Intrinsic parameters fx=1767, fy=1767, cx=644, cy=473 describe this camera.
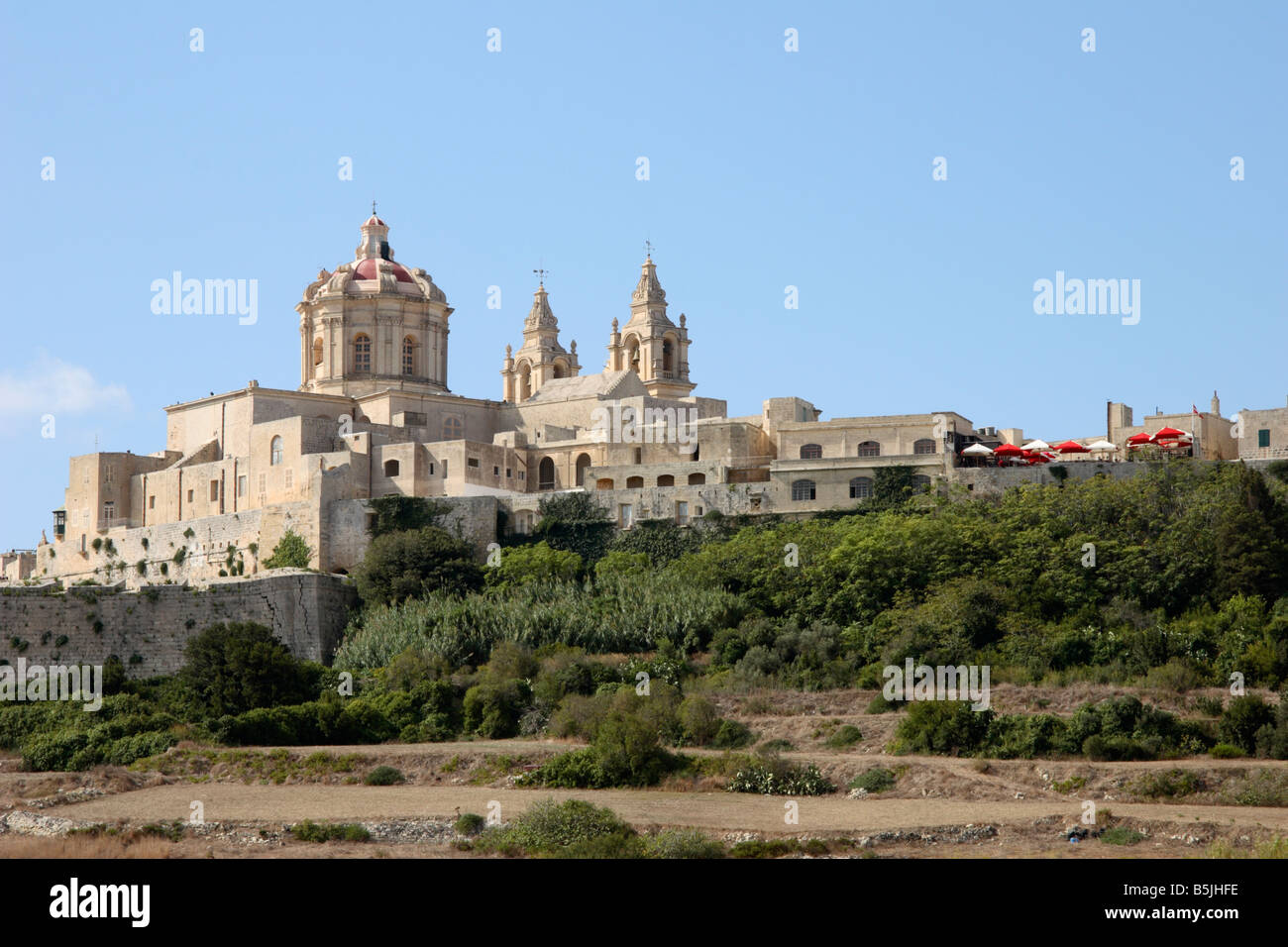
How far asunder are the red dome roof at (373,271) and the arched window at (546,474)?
9883 mm

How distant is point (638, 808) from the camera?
29.0 meters

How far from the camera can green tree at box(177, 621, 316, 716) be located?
37.5 m

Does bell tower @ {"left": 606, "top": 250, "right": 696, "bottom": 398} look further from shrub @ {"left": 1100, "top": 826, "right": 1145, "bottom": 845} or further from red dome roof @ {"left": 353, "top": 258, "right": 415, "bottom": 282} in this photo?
shrub @ {"left": 1100, "top": 826, "right": 1145, "bottom": 845}

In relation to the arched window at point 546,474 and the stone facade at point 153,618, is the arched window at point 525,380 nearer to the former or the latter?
the arched window at point 546,474

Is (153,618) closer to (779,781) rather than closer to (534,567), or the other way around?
(534,567)

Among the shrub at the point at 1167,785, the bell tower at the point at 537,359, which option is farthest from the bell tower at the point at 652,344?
the shrub at the point at 1167,785

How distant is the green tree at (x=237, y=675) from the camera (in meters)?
37.5

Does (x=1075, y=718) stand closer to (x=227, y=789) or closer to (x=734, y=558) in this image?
(x=734, y=558)

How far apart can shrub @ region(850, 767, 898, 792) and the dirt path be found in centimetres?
68

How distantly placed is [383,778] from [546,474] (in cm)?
2193

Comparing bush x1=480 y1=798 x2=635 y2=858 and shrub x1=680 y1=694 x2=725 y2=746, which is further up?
shrub x1=680 y1=694 x2=725 y2=746

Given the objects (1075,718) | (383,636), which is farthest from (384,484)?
(1075,718)

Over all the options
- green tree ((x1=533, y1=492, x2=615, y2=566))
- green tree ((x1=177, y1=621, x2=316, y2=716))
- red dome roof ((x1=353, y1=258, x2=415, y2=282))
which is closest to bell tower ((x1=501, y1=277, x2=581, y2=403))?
red dome roof ((x1=353, y1=258, x2=415, y2=282))

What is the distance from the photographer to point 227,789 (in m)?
32.0
